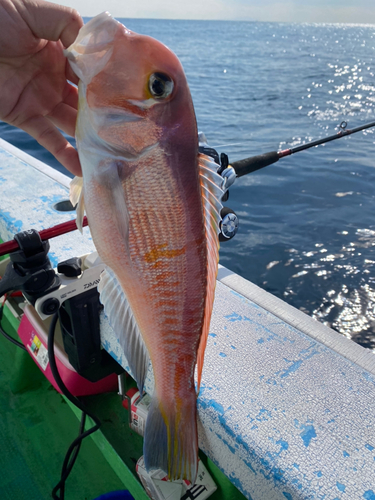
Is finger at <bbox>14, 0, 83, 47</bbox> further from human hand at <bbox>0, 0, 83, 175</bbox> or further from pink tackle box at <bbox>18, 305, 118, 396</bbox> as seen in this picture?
pink tackle box at <bbox>18, 305, 118, 396</bbox>

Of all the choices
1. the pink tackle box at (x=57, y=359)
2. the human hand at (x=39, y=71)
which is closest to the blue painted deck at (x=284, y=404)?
the pink tackle box at (x=57, y=359)

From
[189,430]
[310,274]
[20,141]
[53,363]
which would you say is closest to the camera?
[189,430]

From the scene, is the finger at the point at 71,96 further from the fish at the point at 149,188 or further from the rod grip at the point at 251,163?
the rod grip at the point at 251,163

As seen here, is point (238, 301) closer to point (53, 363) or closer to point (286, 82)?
point (53, 363)

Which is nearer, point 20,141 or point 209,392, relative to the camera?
point 209,392

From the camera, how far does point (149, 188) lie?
86 cm

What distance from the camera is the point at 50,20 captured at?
1.10 meters

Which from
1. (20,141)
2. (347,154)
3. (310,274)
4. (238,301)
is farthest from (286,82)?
(238,301)

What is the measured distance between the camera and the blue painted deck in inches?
41.2

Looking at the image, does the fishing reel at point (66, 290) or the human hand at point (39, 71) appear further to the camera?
the fishing reel at point (66, 290)

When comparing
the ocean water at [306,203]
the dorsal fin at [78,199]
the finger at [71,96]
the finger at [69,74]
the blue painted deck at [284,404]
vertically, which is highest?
the finger at [69,74]

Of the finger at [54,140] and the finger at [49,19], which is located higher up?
the finger at [49,19]

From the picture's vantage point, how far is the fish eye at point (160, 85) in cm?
87

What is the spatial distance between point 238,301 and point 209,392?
59cm
